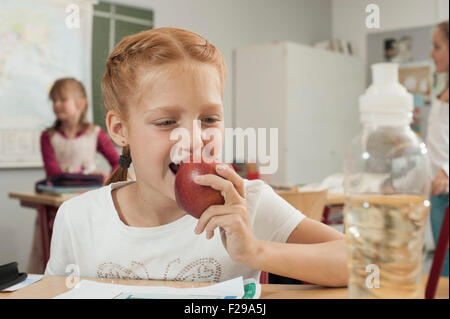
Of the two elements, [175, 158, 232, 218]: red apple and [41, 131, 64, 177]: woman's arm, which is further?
[41, 131, 64, 177]: woman's arm

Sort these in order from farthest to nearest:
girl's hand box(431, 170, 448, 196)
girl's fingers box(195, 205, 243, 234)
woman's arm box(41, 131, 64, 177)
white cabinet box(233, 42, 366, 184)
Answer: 1. white cabinet box(233, 42, 366, 184)
2. woman's arm box(41, 131, 64, 177)
3. girl's hand box(431, 170, 448, 196)
4. girl's fingers box(195, 205, 243, 234)

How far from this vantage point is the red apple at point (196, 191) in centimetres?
44

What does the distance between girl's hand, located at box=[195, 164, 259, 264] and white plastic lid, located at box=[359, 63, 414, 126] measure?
14cm

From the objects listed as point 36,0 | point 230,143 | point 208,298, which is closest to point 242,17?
point 36,0

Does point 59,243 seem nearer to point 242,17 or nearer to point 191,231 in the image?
point 191,231

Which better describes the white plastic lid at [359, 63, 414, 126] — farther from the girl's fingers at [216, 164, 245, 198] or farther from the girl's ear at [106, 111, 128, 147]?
the girl's ear at [106, 111, 128, 147]

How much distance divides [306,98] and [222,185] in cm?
294

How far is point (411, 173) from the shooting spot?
404mm

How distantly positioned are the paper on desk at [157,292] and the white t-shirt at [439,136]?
1.33 metres

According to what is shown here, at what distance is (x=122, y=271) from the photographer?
1.91ft

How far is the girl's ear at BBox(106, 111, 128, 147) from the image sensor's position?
22.3 inches

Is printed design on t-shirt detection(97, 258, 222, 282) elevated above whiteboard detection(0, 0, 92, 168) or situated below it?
below

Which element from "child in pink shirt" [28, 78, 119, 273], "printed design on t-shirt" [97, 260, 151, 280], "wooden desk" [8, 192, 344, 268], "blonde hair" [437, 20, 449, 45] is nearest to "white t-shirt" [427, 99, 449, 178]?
"blonde hair" [437, 20, 449, 45]

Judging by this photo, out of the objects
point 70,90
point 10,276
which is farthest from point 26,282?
point 70,90
